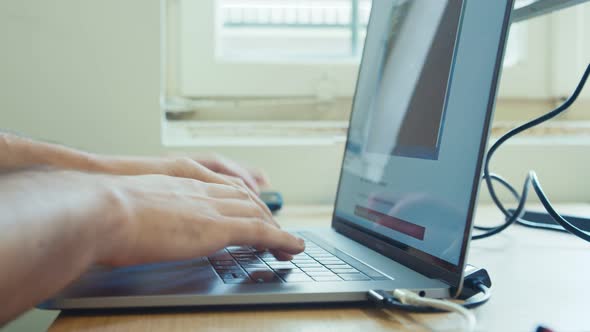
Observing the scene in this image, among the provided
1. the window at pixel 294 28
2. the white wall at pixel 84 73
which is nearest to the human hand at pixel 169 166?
the white wall at pixel 84 73

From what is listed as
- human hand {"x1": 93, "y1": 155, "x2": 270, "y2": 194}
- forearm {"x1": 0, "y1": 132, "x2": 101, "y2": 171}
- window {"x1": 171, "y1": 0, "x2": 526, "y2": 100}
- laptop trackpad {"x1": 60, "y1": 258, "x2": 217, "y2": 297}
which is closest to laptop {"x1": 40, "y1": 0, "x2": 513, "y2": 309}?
laptop trackpad {"x1": 60, "y1": 258, "x2": 217, "y2": 297}

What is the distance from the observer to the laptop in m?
0.44

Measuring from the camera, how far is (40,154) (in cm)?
75

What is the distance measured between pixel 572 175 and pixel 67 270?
1118mm

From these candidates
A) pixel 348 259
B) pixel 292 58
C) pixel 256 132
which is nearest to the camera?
pixel 348 259

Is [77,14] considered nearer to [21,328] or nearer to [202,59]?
[202,59]

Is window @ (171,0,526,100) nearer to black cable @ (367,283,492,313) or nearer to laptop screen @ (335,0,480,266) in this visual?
laptop screen @ (335,0,480,266)

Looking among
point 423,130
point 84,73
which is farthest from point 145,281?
point 84,73

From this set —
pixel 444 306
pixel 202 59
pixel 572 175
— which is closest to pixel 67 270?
pixel 444 306

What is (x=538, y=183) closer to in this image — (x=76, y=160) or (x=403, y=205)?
(x=403, y=205)

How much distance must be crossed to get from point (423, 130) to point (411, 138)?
0.09 feet

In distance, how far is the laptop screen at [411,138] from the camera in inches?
19.5

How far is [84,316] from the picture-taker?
1.36ft

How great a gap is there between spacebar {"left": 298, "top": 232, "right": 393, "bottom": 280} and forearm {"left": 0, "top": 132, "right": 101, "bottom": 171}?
0.30 meters
